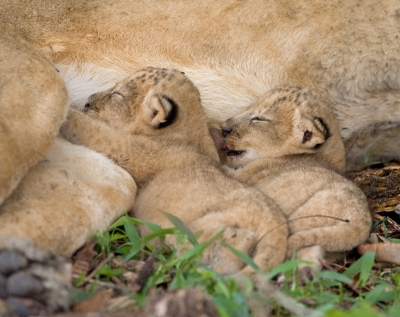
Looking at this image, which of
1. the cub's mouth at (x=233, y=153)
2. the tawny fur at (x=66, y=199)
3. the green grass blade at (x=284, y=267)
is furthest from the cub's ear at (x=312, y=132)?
the green grass blade at (x=284, y=267)

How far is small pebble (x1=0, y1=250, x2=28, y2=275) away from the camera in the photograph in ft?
8.72

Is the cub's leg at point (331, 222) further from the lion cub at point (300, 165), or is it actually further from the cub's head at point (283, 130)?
the cub's head at point (283, 130)

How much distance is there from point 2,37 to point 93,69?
0.81m

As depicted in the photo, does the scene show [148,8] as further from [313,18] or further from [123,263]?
[123,263]

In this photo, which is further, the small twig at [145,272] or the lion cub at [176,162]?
the lion cub at [176,162]

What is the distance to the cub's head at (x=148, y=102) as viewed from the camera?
3977 mm

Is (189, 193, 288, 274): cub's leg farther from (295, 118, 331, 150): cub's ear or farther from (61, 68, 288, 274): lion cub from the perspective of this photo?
(295, 118, 331, 150): cub's ear

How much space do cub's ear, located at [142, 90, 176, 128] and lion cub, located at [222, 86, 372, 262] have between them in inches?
18.7

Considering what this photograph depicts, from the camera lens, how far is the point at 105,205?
3.38 meters

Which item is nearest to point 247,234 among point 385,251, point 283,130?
point 385,251

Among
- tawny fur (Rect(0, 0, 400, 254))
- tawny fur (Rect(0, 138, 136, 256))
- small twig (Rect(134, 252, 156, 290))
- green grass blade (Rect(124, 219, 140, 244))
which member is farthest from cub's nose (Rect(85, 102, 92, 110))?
small twig (Rect(134, 252, 156, 290))

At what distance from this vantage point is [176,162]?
3738 mm

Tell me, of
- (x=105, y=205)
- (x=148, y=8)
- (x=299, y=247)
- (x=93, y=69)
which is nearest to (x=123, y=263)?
(x=105, y=205)

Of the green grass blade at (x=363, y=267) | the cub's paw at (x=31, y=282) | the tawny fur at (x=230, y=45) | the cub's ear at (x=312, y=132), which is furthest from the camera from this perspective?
the tawny fur at (x=230, y=45)
